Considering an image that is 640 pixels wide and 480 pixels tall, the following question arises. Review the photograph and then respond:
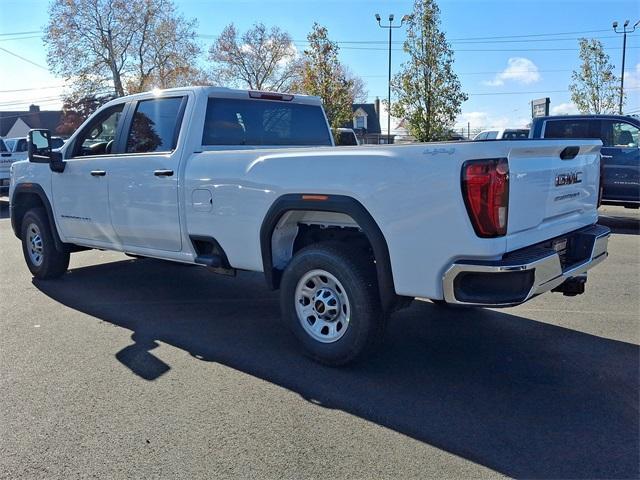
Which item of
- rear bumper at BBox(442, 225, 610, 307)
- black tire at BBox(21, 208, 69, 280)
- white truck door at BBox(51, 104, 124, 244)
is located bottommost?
black tire at BBox(21, 208, 69, 280)

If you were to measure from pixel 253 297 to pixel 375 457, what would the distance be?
11.3ft

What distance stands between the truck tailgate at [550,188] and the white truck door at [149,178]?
2.90 metres

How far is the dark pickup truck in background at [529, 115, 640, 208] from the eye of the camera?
11.5 metres

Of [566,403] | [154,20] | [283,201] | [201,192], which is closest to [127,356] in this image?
[201,192]

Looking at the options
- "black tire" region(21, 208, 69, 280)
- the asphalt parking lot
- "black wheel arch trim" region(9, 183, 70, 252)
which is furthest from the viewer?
"black tire" region(21, 208, 69, 280)

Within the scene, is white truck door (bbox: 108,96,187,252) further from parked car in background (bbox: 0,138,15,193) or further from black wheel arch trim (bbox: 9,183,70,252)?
parked car in background (bbox: 0,138,15,193)

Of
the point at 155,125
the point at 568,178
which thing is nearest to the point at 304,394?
the point at 568,178

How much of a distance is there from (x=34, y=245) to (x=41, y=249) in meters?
0.19

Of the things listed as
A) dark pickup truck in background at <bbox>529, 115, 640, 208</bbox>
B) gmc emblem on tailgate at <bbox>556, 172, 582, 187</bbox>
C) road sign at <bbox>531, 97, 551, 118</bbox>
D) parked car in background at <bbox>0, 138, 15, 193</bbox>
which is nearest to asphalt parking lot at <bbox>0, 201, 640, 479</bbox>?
gmc emblem on tailgate at <bbox>556, 172, 582, 187</bbox>

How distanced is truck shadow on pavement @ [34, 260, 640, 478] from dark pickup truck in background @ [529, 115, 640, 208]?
288 inches

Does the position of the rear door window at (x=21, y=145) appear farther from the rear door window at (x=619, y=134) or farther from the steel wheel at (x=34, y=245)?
the rear door window at (x=619, y=134)

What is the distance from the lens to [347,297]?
414 cm

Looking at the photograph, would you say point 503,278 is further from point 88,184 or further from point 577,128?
point 577,128

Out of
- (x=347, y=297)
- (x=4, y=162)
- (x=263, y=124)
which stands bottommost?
(x=347, y=297)
